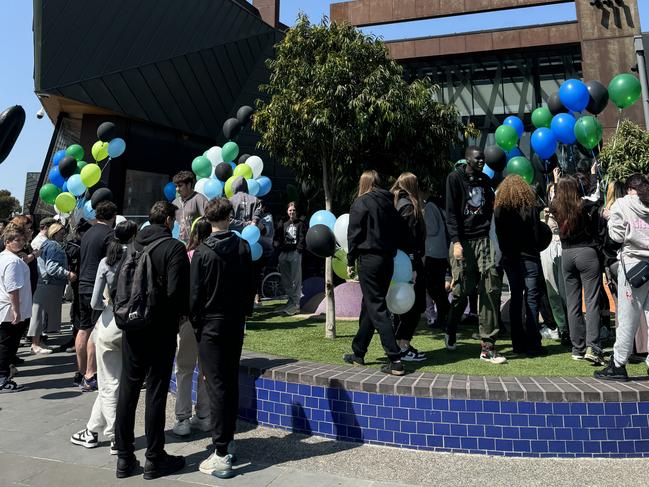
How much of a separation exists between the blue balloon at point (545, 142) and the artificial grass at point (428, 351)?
12.6ft

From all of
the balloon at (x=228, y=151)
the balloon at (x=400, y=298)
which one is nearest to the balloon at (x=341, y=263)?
the balloon at (x=400, y=298)

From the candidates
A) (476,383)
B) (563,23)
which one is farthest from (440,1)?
(476,383)

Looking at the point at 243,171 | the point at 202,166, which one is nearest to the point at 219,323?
the point at 243,171

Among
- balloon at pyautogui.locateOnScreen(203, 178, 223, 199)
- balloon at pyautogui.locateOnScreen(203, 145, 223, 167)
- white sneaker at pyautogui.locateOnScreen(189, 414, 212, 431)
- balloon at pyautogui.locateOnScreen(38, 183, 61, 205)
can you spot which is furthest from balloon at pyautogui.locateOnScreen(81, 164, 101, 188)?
white sneaker at pyautogui.locateOnScreen(189, 414, 212, 431)

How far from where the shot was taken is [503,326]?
575 cm

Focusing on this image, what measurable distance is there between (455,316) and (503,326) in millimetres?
1463

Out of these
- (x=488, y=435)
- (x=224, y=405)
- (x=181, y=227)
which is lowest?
(x=488, y=435)

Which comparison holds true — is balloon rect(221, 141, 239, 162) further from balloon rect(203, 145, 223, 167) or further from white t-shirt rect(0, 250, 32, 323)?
white t-shirt rect(0, 250, 32, 323)

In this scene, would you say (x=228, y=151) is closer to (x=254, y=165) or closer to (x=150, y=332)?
(x=254, y=165)

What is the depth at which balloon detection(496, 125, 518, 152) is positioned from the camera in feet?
28.7

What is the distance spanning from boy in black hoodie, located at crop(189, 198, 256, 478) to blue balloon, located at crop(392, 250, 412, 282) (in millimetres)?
1390

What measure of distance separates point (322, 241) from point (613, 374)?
261cm

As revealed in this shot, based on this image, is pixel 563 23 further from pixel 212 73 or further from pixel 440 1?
pixel 212 73

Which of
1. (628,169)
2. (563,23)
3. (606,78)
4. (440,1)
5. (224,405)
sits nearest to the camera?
(224,405)
